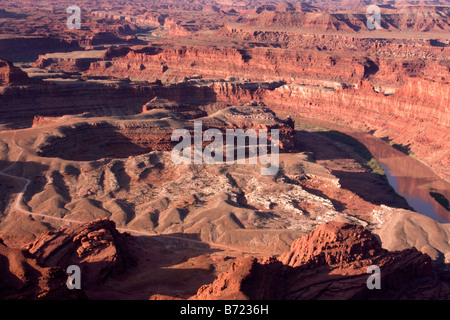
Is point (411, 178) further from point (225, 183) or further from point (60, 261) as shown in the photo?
point (60, 261)

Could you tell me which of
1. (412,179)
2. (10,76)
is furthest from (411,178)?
(10,76)

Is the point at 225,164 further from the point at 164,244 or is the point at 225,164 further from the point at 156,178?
the point at 164,244

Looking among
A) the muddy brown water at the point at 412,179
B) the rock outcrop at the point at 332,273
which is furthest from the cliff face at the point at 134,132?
the rock outcrop at the point at 332,273

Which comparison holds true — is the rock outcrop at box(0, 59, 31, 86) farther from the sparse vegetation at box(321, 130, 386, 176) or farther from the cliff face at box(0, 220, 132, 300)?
the sparse vegetation at box(321, 130, 386, 176)

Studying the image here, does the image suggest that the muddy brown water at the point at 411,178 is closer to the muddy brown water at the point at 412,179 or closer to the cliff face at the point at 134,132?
the muddy brown water at the point at 412,179

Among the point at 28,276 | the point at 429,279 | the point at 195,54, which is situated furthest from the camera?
the point at 195,54

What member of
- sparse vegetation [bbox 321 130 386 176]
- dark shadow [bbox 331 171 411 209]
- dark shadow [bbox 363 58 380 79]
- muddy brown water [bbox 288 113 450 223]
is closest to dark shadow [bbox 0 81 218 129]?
sparse vegetation [bbox 321 130 386 176]

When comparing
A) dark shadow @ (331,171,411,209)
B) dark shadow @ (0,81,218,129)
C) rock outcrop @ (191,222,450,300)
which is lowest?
dark shadow @ (331,171,411,209)

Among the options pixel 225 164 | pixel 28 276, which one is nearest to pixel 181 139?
pixel 225 164
